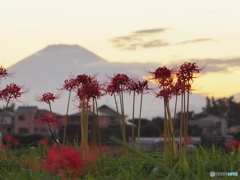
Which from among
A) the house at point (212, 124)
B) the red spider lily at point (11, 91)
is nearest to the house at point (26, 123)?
the house at point (212, 124)

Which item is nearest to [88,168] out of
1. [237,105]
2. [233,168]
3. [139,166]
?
[139,166]

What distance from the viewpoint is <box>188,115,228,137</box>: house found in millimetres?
87681

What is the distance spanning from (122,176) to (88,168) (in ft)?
1.36

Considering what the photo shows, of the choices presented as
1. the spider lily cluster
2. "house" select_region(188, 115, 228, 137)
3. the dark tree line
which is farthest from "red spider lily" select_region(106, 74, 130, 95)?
the dark tree line

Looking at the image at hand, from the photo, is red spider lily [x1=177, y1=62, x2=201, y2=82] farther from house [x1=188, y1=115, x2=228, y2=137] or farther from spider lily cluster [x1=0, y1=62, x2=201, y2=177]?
house [x1=188, y1=115, x2=228, y2=137]

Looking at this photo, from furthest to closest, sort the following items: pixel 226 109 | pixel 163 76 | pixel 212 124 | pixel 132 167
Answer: pixel 226 109, pixel 212 124, pixel 163 76, pixel 132 167

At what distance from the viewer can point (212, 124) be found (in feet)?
293

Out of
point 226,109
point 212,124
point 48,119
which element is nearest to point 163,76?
point 48,119

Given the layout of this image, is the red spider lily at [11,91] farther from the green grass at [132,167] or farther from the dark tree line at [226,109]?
the dark tree line at [226,109]

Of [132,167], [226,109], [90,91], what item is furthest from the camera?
[226,109]

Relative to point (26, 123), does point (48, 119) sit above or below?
below

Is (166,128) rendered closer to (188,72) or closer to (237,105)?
(188,72)

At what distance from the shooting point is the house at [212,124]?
87681mm

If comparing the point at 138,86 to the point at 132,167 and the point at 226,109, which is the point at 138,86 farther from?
the point at 226,109
